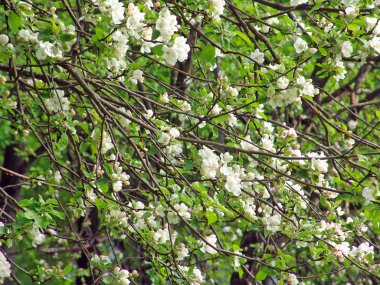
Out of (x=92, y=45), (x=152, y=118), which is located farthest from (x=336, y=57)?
(x=92, y=45)

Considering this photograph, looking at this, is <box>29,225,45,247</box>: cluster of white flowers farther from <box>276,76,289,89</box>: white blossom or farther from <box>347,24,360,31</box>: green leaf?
<box>347,24,360,31</box>: green leaf

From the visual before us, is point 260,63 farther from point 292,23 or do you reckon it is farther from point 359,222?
point 359,222

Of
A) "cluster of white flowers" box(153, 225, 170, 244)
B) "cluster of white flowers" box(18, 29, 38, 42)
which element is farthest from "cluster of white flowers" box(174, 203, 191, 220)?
"cluster of white flowers" box(18, 29, 38, 42)

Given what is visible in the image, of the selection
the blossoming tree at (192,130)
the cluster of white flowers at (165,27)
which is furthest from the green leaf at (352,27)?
the cluster of white flowers at (165,27)

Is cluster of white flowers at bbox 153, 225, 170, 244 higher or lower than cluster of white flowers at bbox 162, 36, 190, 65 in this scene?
lower

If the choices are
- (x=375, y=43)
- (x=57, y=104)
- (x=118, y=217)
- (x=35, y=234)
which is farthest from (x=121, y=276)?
(x=375, y=43)

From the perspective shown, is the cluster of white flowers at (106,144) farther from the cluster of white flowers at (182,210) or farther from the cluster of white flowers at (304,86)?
the cluster of white flowers at (304,86)

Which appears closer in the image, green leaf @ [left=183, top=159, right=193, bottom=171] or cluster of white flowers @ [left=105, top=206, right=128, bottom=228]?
green leaf @ [left=183, top=159, right=193, bottom=171]

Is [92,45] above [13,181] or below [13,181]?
above

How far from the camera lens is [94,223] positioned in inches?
303

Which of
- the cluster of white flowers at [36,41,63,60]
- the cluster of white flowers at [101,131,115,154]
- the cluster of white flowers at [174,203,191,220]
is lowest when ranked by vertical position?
the cluster of white flowers at [174,203,191,220]

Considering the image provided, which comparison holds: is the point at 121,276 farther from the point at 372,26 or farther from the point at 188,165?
the point at 372,26

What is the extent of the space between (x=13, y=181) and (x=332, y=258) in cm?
582

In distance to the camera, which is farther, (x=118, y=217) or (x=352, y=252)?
(x=352, y=252)
